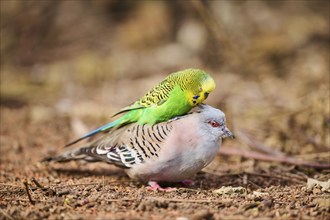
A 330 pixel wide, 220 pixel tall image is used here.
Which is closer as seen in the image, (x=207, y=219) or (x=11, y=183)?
(x=207, y=219)

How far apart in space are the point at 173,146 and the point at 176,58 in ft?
22.0

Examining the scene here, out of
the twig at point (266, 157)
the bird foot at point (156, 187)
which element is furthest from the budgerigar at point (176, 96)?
the twig at point (266, 157)

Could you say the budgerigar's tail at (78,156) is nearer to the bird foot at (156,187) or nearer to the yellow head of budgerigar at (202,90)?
the bird foot at (156,187)

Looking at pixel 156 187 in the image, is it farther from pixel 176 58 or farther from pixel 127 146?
pixel 176 58

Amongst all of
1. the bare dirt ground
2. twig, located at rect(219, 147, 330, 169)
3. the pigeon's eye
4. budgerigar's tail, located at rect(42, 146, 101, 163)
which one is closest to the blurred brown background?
twig, located at rect(219, 147, 330, 169)

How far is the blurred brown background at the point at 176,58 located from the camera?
7.61 m

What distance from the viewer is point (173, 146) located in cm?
462

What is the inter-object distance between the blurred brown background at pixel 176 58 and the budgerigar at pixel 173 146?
1993 millimetres

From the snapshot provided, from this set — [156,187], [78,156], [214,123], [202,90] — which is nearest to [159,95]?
[202,90]

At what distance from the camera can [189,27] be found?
38.8ft

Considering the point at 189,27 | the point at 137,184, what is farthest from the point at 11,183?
the point at 189,27

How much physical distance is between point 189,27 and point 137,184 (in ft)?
23.5

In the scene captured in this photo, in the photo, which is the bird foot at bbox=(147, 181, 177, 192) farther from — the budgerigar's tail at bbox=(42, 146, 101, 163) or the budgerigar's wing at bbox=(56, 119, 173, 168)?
the budgerigar's tail at bbox=(42, 146, 101, 163)

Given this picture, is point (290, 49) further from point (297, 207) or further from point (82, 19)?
point (297, 207)
